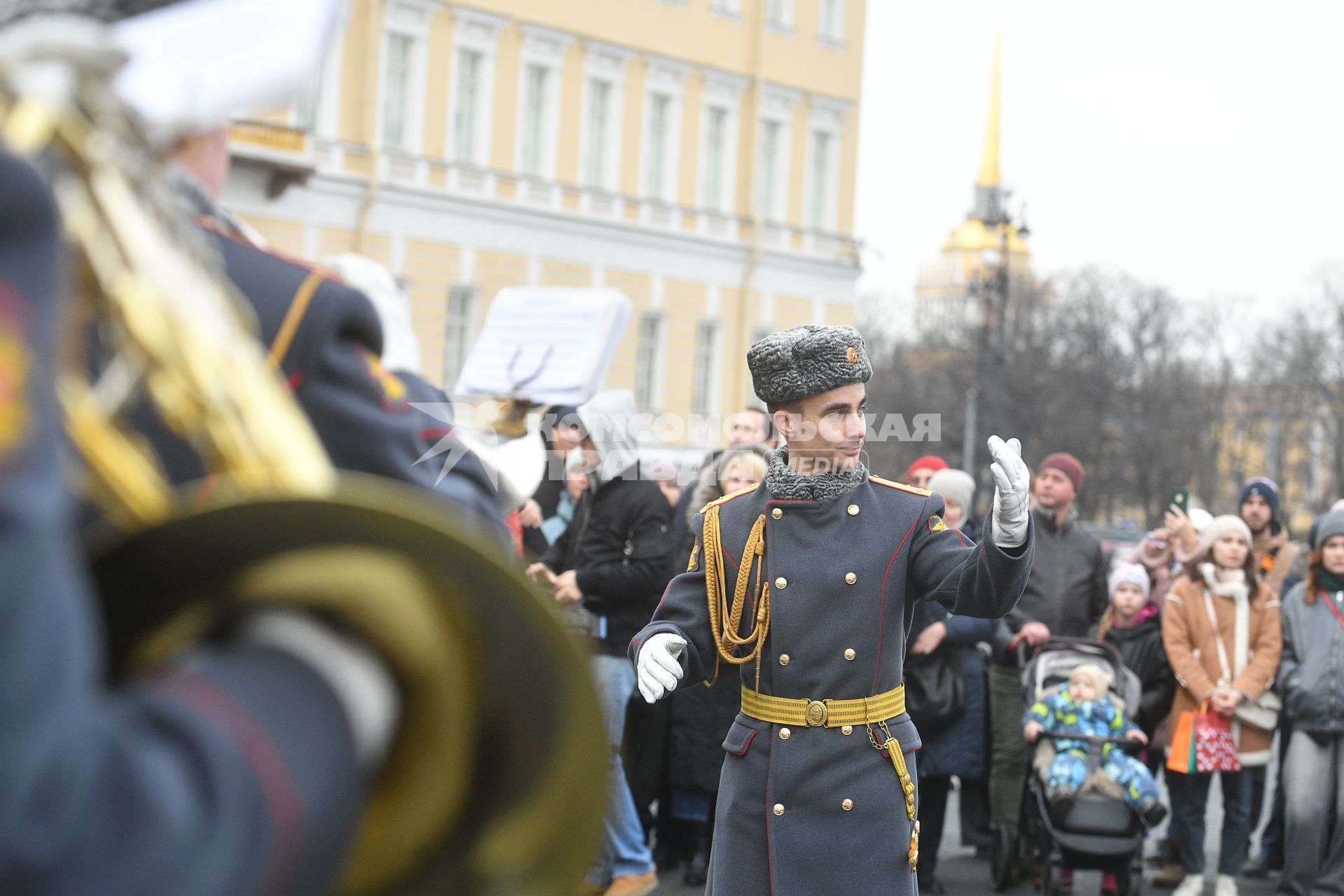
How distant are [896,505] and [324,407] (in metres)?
2.74

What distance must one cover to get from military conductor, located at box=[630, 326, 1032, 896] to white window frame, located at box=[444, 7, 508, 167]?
27.2 m

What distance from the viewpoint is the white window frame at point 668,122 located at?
33.6 m

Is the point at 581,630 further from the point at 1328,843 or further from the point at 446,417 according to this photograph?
the point at 1328,843

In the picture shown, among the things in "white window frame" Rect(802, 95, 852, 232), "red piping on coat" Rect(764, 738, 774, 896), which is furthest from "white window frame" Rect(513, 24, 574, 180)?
"red piping on coat" Rect(764, 738, 774, 896)

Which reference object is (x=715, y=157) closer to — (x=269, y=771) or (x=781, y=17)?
(x=781, y=17)

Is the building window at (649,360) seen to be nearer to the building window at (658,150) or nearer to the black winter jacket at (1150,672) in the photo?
the building window at (658,150)

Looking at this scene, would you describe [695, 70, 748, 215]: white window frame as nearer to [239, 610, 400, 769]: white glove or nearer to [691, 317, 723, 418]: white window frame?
[691, 317, 723, 418]: white window frame

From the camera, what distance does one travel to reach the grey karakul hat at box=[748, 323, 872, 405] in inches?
167

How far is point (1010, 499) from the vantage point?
3752 millimetres

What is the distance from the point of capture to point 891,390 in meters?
59.2

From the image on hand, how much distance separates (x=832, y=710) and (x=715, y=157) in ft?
103

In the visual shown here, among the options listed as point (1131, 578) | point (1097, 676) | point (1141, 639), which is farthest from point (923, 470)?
point (1097, 676)

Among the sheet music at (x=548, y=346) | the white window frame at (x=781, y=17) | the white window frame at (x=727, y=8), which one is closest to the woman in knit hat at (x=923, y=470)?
the sheet music at (x=548, y=346)

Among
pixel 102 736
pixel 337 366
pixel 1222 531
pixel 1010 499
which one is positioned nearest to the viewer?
pixel 102 736
